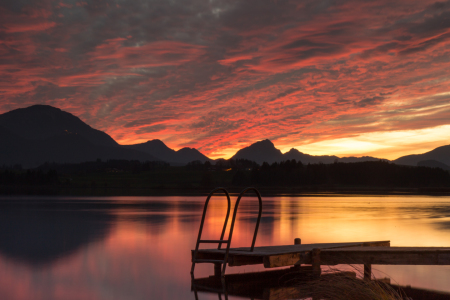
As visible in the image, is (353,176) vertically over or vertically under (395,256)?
over

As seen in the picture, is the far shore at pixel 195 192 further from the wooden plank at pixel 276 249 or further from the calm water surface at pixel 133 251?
the wooden plank at pixel 276 249

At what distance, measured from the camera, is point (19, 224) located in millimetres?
32094

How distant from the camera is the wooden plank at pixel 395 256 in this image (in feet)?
38.2

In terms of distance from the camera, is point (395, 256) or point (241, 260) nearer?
point (395, 256)

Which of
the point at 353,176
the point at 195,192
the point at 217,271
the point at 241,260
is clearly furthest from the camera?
the point at 353,176

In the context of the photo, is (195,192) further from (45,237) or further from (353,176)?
(45,237)

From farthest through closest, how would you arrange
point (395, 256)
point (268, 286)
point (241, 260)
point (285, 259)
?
point (241, 260), point (268, 286), point (285, 259), point (395, 256)

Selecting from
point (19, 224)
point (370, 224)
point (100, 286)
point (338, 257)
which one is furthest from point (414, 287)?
point (19, 224)

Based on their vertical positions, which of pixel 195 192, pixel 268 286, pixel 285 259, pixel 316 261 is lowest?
pixel 268 286

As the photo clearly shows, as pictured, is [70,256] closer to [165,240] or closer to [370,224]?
[165,240]

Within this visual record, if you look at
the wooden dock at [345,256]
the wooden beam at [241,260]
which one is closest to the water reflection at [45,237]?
the wooden beam at [241,260]

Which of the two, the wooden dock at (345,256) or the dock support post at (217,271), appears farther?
the dock support post at (217,271)

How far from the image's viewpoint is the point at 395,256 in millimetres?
11758

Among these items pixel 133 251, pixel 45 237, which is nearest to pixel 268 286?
pixel 133 251
